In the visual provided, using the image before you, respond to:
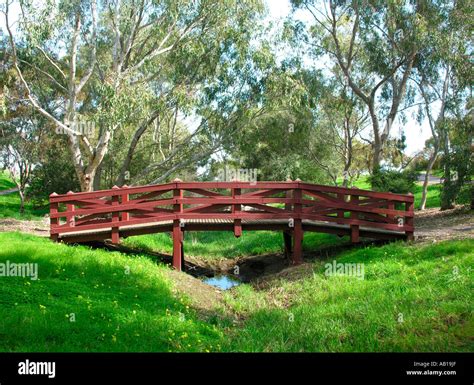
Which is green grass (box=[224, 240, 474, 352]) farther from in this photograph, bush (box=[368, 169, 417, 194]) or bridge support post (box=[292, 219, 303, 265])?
bush (box=[368, 169, 417, 194])

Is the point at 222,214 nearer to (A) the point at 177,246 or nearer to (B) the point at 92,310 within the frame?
(A) the point at 177,246

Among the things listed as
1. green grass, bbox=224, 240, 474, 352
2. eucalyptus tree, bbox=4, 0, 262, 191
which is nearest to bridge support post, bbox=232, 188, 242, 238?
green grass, bbox=224, 240, 474, 352

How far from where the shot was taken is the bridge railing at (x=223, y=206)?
1570 cm

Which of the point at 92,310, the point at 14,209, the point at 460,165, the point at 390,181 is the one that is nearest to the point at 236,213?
the point at 92,310

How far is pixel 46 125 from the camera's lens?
91.9 feet

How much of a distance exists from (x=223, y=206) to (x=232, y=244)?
25.3ft

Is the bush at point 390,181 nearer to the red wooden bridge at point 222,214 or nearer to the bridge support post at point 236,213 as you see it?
the red wooden bridge at point 222,214

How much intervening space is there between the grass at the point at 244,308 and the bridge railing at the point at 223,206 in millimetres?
1751

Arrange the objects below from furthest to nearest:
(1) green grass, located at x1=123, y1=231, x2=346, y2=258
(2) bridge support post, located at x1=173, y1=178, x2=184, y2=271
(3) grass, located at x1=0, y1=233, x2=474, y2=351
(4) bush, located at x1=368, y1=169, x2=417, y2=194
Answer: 1. (4) bush, located at x1=368, y1=169, x2=417, y2=194
2. (1) green grass, located at x1=123, y1=231, x2=346, y2=258
3. (2) bridge support post, located at x1=173, y1=178, x2=184, y2=271
4. (3) grass, located at x1=0, y1=233, x2=474, y2=351

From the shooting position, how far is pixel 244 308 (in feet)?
40.2

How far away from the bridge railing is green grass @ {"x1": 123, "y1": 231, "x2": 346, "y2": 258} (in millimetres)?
2555

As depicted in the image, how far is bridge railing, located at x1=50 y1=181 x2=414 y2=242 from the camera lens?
15695mm

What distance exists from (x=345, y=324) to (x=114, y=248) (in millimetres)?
9435
